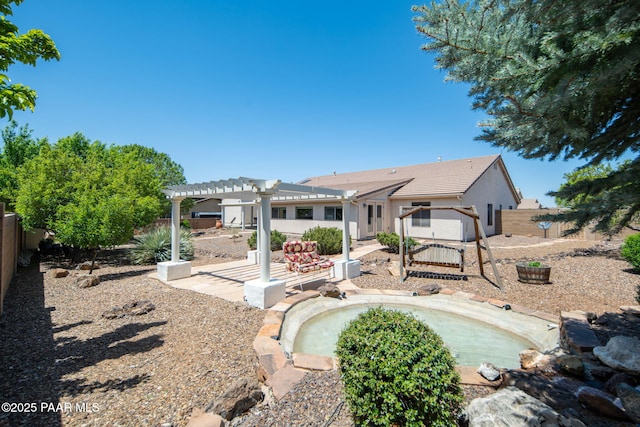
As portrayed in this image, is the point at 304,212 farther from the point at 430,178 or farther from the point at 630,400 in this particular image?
the point at 630,400

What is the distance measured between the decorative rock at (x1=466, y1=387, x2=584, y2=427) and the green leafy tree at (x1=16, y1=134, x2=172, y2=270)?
10412 mm

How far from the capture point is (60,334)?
4781 mm

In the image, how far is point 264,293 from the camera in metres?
6.07

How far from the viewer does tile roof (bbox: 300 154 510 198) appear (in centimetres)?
1644

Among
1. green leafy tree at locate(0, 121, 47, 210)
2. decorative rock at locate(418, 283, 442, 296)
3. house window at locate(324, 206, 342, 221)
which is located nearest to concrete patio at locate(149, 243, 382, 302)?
decorative rock at locate(418, 283, 442, 296)

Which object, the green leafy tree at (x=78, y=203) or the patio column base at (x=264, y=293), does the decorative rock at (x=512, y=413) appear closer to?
the patio column base at (x=264, y=293)

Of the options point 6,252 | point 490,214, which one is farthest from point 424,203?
point 6,252

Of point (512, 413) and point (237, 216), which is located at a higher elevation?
point (237, 216)

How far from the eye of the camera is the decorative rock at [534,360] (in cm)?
373

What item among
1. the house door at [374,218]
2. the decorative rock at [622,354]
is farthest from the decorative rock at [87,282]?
the house door at [374,218]

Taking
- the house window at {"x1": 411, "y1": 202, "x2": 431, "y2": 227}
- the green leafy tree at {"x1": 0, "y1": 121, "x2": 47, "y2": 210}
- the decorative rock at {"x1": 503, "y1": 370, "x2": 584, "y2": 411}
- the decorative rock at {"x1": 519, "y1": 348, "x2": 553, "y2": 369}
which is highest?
the green leafy tree at {"x1": 0, "y1": 121, "x2": 47, "y2": 210}

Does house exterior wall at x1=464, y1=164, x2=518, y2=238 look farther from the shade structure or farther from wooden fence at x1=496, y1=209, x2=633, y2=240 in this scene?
the shade structure

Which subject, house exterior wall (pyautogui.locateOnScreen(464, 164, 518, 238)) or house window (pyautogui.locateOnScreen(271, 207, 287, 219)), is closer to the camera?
house exterior wall (pyautogui.locateOnScreen(464, 164, 518, 238))

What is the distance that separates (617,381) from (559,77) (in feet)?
11.1
